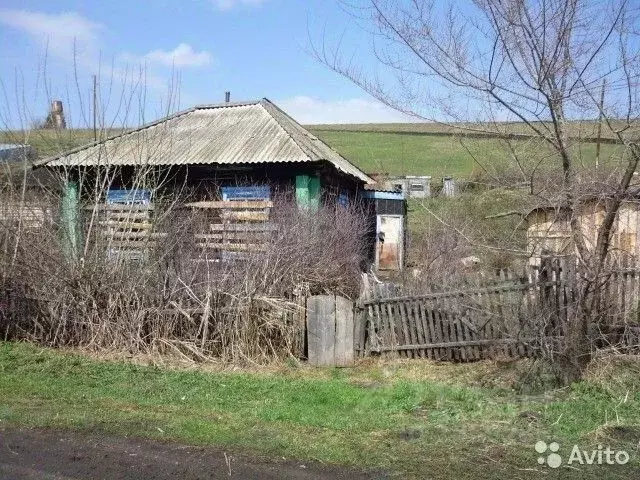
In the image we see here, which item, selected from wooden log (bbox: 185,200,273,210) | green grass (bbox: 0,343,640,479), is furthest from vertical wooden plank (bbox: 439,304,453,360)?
wooden log (bbox: 185,200,273,210)

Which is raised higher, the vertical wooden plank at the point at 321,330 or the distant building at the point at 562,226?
the distant building at the point at 562,226

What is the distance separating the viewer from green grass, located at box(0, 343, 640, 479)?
191 inches

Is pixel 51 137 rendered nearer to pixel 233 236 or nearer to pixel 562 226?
pixel 233 236

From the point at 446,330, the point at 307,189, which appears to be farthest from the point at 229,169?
the point at 446,330

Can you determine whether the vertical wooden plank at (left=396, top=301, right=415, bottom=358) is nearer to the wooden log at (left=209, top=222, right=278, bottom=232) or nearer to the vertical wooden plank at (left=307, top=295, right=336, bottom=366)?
the vertical wooden plank at (left=307, top=295, right=336, bottom=366)

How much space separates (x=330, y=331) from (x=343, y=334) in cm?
19

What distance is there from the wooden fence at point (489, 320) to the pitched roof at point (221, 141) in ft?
17.1

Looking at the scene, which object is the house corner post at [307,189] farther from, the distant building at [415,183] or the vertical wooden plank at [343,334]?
the distant building at [415,183]

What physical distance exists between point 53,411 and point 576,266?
5.65m

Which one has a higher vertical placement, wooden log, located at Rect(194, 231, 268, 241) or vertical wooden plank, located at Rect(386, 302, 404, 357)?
wooden log, located at Rect(194, 231, 268, 241)

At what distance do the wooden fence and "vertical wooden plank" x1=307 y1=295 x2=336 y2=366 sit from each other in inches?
16.3

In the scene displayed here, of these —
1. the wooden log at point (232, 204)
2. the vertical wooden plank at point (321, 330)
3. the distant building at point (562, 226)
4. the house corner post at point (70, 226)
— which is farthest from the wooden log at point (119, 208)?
the distant building at point (562, 226)

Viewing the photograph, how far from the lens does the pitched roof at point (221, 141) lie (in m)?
12.9

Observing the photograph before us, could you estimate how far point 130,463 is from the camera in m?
4.69
